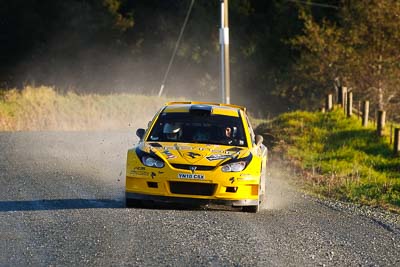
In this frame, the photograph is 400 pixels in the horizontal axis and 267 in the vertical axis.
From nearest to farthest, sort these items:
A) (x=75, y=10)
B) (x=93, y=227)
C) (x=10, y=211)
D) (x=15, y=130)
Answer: (x=93, y=227) < (x=10, y=211) < (x=15, y=130) < (x=75, y=10)

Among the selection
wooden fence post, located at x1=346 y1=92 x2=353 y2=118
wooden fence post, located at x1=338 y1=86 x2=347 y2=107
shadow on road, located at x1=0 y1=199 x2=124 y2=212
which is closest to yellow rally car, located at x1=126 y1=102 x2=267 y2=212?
shadow on road, located at x1=0 y1=199 x2=124 y2=212

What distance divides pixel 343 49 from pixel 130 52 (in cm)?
1982

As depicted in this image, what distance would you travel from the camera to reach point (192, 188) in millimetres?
12703

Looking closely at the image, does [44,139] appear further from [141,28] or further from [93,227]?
[141,28]

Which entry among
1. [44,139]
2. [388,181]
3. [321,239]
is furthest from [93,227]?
[44,139]

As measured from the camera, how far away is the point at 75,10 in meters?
56.3

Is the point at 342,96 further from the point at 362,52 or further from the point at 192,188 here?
the point at 192,188

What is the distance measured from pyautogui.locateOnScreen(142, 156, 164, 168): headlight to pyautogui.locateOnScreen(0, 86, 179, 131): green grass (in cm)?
1619

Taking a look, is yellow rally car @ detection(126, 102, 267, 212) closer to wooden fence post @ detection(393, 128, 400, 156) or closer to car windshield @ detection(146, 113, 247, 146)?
car windshield @ detection(146, 113, 247, 146)

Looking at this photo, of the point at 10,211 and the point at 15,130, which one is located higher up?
the point at 10,211

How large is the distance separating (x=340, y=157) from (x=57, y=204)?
10.6 meters

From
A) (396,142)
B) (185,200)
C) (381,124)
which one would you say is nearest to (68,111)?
(381,124)

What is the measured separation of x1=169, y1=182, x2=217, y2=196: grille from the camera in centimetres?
1269

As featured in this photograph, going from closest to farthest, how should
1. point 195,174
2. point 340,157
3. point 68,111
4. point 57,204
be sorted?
point 195,174 < point 57,204 < point 340,157 < point 68,111
